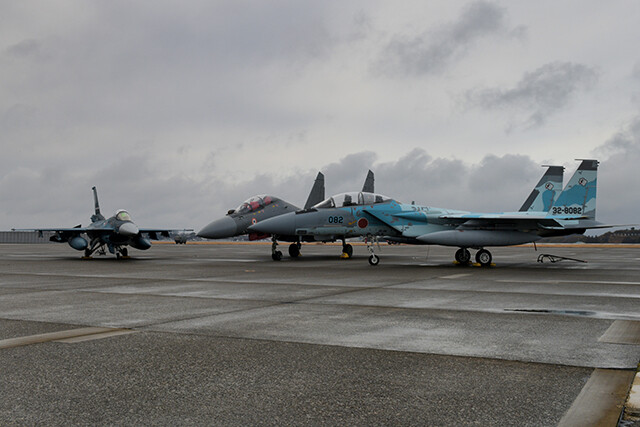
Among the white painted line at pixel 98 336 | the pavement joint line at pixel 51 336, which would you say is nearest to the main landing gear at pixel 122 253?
the pavement joint line at pixel 51 336

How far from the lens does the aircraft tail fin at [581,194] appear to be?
20.0 m

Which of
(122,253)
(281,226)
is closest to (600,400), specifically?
(281,226)

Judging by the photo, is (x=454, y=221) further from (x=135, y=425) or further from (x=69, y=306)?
(x=135, y=425)

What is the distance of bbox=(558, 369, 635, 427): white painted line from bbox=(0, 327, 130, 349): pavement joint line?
5108mm

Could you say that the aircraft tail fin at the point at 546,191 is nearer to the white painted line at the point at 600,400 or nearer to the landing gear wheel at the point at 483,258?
the landing gear wheel at the point at 483,258

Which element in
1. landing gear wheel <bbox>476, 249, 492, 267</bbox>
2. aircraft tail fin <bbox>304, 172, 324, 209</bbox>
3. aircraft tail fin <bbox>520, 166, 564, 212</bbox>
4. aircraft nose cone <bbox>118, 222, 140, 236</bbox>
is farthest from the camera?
aircraft tail fin <bbox>304, 172, 324, 209</bbox>

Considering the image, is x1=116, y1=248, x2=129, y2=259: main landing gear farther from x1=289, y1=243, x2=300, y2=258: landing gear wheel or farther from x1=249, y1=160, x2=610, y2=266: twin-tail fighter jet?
x1=249, y1=160, x2=610, y2=266: twin-tail fighter jet

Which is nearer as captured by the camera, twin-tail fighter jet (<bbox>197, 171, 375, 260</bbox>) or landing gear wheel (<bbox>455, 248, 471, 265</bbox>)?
landing gear wheel (<bbox>455, 248, 471, 265</bbox>)

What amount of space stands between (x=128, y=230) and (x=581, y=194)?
19.4m

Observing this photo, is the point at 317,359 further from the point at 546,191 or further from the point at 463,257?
the point at 546,191

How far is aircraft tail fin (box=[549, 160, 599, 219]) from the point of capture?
19953 millimetres

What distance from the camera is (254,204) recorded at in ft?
80.0

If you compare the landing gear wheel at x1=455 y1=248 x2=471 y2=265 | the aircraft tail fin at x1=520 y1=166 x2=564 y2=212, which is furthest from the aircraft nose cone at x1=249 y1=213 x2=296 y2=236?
the aircraft tail fin at x1=520 y1=166 x2=564 y2=212

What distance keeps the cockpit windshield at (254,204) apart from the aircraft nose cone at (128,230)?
509cm
